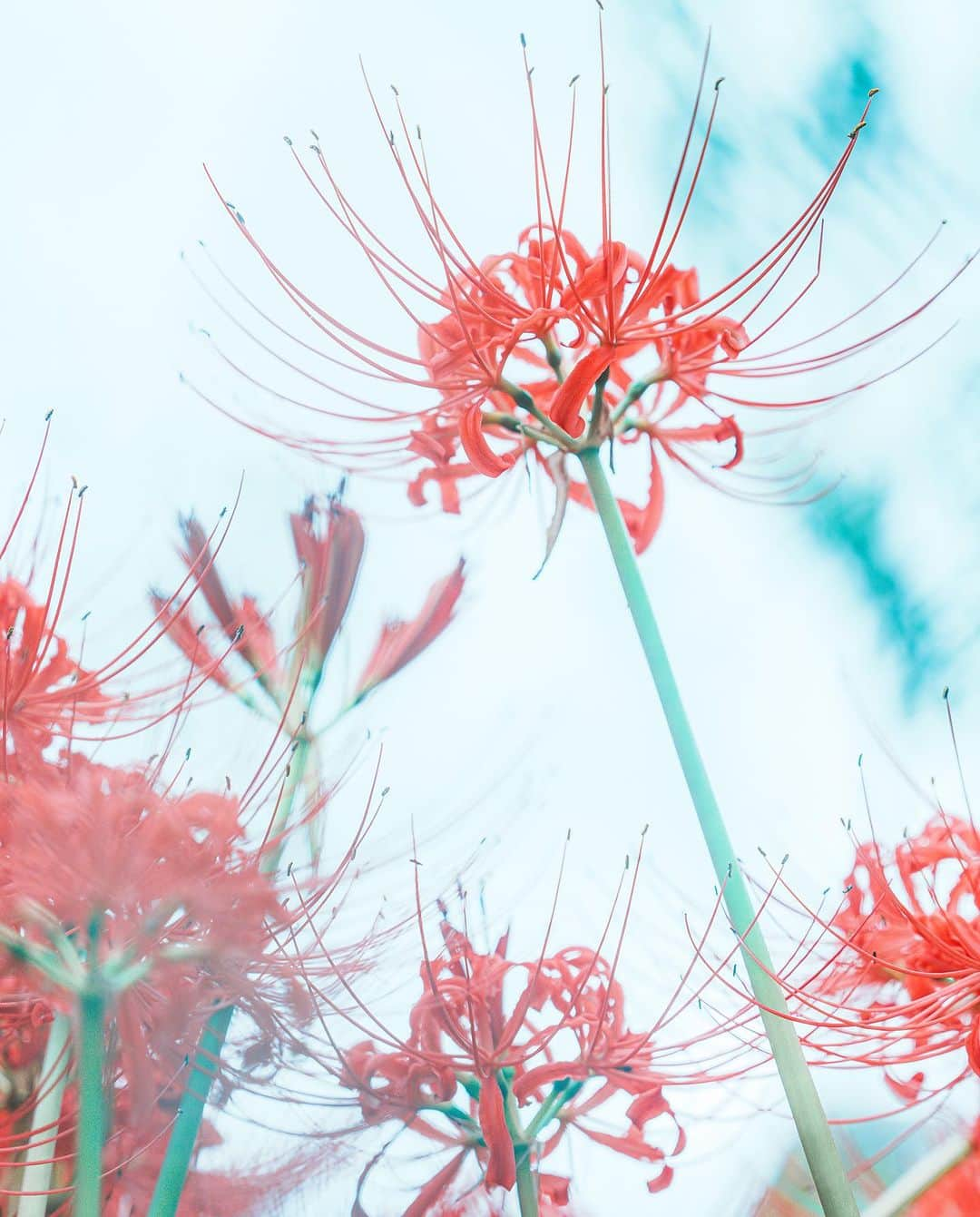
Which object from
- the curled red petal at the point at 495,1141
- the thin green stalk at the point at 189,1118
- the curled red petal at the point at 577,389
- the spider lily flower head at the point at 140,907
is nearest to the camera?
the spider lily flower head at the point at 140,907

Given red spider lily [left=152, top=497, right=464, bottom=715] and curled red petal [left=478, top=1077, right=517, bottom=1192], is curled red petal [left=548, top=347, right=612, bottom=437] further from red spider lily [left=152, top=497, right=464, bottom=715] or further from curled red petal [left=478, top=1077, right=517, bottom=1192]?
curled red petal [left=478, top=1077, right=517, bottom=1192]

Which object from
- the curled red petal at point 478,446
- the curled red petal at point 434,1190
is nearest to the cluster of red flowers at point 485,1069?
the curled red petal at point 434,1190

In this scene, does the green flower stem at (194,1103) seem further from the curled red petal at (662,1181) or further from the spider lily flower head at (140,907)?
the curled red petal at (662,1181)

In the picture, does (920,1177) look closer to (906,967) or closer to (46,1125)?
(906,967)

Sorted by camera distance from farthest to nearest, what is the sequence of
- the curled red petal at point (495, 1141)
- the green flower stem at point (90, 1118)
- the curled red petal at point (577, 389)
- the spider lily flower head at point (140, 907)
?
the curled red petal at point (577, 389) → the curled red petal at point (495, 1141) → the spider lily flower head at point (140, 907) → the green flower stem at point (90, 1118)

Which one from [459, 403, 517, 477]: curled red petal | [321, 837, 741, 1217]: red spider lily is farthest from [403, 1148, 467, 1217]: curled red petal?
[459, 403, 517, 477]: curled red petal

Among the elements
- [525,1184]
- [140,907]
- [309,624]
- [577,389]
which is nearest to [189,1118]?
[140,907]

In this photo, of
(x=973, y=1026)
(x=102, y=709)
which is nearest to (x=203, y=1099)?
(x=102, y=709)
